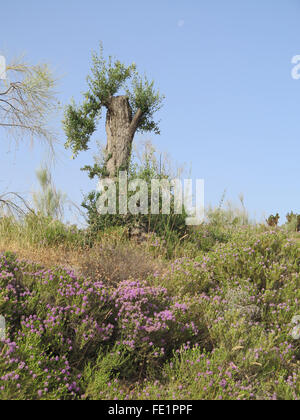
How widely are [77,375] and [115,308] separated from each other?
0.87 meters

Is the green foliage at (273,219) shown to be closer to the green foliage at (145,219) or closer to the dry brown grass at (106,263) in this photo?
the green foliage at (145,219)

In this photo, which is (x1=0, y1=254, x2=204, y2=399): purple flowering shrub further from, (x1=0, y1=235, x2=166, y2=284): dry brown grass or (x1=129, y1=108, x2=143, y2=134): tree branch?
(x1=129, y1=108, x2=143, y2=134): tree branch

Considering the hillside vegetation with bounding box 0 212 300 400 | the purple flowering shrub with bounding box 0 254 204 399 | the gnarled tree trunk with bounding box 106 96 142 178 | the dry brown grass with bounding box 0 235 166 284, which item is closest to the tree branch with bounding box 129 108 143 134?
the gnarled tree trunk with bounding box 106 96 142 178

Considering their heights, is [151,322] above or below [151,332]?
above

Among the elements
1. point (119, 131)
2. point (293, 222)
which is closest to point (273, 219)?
point (293, 222)

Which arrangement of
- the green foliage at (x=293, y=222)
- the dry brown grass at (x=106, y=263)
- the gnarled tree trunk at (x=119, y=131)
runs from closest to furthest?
1. the dry brown grass at (x=106, y=263)
2. the gnarled tree trunk at (x=119, y=131)
3. the green foliage at (x=293, y=222)

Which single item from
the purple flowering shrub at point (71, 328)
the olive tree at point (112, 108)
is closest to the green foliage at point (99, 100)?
the olive tree at point (112, 108)

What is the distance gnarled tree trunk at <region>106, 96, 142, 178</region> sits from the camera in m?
8.80

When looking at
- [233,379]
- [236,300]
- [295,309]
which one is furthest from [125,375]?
[295,309]

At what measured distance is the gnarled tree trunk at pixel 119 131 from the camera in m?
8.80

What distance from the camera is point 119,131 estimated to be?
9.10 m

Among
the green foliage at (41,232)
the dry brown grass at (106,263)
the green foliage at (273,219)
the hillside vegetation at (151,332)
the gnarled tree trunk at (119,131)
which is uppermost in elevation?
the gnarled tree trunk at (119,131)

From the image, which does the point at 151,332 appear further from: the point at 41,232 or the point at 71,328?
the point at 41,232

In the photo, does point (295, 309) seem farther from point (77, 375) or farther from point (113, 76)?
point (113, 76)
